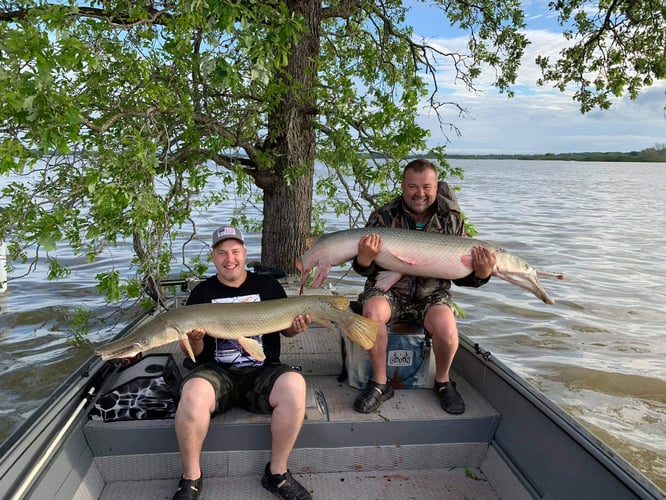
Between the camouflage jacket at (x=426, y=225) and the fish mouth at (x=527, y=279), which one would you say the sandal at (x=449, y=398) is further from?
the fish mouth at (x=527, y=279)

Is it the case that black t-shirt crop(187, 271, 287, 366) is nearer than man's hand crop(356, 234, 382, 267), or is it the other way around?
black t-shirt crop(187, 271, 287, 366)

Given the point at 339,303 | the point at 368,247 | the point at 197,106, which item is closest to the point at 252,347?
the point at 339,303

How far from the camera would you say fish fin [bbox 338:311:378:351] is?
132 inches

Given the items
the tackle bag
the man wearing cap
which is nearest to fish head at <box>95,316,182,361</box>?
the man wearing cap

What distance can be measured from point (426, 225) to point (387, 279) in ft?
2.00

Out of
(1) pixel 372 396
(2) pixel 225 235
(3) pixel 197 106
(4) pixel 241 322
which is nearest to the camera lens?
(4) pixel 241 322

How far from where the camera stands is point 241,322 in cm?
319

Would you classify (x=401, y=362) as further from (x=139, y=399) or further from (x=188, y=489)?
(x=139, y=399)

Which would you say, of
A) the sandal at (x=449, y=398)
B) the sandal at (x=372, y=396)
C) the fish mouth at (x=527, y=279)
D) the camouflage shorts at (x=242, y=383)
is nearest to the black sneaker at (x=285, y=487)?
the camouflage shorts at (x=242, y=383)

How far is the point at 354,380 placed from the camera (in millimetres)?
4004

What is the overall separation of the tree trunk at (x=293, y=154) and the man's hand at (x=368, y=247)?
99.5 inches

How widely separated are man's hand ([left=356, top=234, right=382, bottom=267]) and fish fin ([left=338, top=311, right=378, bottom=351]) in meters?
0.58

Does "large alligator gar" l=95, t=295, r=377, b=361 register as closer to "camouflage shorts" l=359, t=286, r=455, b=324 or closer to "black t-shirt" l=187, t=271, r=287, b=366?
"black t-shirt" l=187, t=271, r=287, b=366

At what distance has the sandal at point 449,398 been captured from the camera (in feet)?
11.8
